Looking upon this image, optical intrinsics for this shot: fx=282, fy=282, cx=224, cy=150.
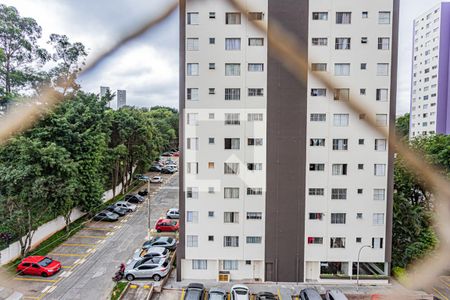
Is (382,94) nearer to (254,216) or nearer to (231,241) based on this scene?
(254,216)

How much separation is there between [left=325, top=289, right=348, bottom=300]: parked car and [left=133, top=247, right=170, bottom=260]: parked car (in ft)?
27.2

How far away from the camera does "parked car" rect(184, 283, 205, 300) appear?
12.2 metres

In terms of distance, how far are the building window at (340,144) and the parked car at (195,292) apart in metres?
9.37

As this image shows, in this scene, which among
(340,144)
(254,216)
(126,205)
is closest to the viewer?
(340,144)

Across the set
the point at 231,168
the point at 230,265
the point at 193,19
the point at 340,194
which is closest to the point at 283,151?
the point at 231,168

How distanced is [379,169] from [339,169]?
2007 millimetres

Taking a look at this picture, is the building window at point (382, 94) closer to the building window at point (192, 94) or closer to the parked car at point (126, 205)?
the building window at point (192, 94)

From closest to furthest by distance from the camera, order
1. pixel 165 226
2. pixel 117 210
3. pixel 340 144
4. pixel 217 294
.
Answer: pixel 217 294, pixel 340 144, pixel 165 226, pixel 117 210

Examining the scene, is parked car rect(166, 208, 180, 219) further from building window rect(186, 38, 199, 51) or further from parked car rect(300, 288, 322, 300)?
building window rect(186, 38, 199, 51)

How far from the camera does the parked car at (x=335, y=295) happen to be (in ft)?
40.2

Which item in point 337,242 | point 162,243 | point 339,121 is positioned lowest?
point 162,243

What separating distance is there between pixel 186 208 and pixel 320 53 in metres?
10.3

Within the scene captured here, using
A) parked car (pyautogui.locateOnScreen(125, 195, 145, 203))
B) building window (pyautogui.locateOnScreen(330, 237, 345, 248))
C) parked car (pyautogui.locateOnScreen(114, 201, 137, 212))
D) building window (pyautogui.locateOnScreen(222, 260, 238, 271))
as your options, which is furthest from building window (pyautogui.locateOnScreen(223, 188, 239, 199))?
parked car (pyautogui.locateOnScreen(125, 195, 145, 203))

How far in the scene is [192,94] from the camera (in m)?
14.2
